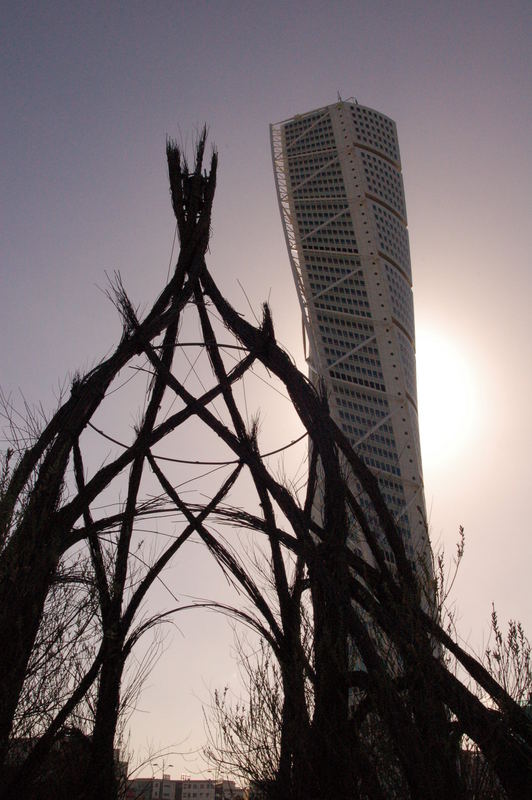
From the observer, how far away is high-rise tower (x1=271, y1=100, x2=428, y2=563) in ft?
217

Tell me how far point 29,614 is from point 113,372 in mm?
2275

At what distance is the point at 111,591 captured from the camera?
20.5ft

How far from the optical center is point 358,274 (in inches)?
2830

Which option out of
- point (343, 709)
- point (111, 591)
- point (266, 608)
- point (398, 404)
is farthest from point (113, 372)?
point (398, 404)

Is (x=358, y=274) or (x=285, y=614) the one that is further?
(x=358, y=274)

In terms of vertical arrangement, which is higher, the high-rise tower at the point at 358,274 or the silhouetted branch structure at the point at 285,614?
the high-rise tower at the point at 358,274

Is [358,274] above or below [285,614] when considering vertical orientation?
above

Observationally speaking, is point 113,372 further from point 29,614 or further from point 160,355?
point 29,614

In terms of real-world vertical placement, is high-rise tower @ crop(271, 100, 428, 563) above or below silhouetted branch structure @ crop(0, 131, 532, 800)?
above

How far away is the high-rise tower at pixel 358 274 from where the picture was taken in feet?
217

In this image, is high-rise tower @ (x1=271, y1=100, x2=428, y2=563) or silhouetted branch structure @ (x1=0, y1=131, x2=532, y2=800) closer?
silhouetted branch structure @ (x1=0, y1=131, x2=532, y2=800)

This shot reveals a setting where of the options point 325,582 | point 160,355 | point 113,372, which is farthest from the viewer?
point 160,355

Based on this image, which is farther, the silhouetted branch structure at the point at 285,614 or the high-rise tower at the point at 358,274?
the high-rise tower at the point at 358,274

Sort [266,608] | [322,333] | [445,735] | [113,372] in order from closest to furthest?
[445,735], [266,608], [113,372], [322,333]
